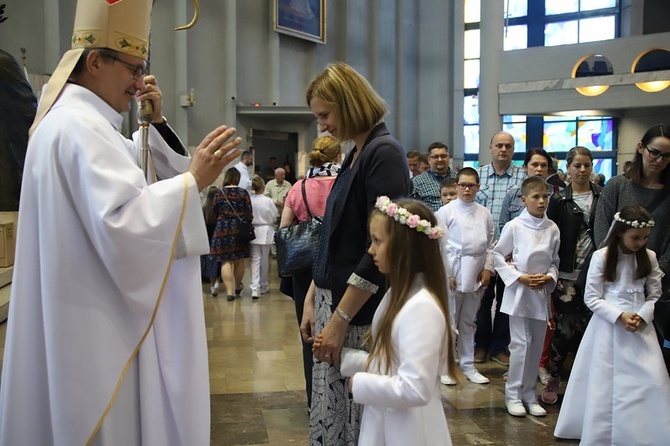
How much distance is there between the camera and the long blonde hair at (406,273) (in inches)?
80.9

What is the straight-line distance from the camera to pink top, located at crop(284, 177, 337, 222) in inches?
151

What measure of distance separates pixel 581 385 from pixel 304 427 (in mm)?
1594

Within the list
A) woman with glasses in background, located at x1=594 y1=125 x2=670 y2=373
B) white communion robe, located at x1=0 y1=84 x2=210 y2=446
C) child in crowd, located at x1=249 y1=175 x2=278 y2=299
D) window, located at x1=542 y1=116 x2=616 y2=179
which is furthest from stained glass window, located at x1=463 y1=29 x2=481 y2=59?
Result: white communion robe, located at x1=0 y1=84 x2=210 y2=446

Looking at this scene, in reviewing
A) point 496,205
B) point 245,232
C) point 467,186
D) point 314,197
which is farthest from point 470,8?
point 314,197

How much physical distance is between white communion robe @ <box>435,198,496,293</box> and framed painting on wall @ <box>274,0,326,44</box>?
11391mm

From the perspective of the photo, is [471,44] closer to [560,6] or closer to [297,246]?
[560,6]

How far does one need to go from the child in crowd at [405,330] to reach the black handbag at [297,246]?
4.60 feet

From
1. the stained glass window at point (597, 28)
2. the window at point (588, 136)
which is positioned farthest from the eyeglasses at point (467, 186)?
the stained glass window at point (597, 28)

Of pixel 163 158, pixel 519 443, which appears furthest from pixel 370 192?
pixel 519 443

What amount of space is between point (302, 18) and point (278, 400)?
12.8 m

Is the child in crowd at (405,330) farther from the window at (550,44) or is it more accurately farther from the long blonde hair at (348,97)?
the window at (550,44)

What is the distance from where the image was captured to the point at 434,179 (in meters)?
5.86

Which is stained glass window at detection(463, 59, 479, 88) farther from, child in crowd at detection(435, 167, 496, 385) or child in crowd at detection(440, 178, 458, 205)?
child in crowd at detection(435, 167, 496, 385)

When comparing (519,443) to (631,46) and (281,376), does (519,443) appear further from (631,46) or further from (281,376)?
(631,46)
